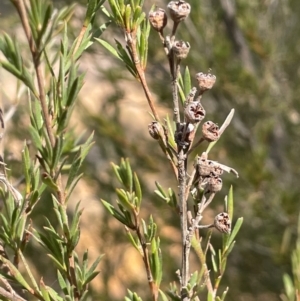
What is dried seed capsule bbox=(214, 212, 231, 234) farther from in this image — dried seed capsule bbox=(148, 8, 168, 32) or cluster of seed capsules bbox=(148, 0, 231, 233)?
dried seed capsule bbox=(148, 8, 168, 32)

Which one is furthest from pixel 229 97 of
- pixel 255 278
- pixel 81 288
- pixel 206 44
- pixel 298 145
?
pixel 81 288

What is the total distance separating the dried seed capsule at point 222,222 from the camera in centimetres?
41

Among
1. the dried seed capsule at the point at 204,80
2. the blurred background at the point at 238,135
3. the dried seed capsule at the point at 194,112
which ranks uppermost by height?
the dried seed capsule at the point at 204,80

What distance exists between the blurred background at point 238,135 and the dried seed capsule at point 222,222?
2.60 feet

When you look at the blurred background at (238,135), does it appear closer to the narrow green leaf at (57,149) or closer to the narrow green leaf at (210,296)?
the narrow green leaf at (210,296)

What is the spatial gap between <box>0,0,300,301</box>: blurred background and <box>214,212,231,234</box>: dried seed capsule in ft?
2.60

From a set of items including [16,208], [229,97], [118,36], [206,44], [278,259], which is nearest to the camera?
[16,208]

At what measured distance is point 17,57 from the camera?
34 cm

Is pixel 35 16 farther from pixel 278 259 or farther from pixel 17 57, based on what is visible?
pixel 278 259

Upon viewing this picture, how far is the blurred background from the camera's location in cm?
128

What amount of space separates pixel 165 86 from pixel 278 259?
60 centimetres

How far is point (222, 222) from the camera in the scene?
0.41 metres

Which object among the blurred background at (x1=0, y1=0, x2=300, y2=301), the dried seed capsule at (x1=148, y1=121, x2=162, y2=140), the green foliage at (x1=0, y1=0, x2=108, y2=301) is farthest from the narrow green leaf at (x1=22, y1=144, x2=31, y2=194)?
the blurred background at (x1=0, y1=0, x2=300, y2=301)

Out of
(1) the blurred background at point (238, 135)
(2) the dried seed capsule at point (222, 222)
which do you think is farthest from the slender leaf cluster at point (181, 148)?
(1) the blurred background at point (238, 135)
